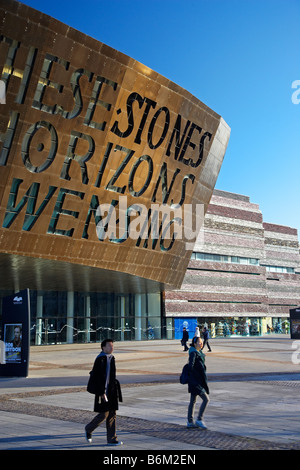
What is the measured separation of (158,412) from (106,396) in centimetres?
395

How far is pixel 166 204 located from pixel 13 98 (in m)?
14.7

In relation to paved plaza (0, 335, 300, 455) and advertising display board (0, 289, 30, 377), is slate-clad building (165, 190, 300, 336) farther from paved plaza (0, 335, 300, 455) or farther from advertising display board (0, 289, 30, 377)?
paved plaza (0, 335, 300, 455)

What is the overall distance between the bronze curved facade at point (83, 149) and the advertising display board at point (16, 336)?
858 cm

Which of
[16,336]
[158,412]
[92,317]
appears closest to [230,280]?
[92,317]

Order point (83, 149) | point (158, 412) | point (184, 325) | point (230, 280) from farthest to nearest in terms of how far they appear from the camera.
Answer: point (230, 280)
point (184, 325)
point (83, 149)
point (158, 412)

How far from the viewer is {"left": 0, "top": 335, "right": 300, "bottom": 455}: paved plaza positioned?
8836mm

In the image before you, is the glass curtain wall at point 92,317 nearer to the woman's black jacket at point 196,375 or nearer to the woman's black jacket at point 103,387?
the woman's black jacket at point 196,375

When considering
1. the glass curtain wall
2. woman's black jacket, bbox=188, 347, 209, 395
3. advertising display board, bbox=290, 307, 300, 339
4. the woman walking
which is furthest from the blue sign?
woman's black jacket, bbox=188, 347, 209, 395

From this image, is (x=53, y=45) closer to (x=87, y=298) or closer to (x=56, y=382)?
(x=56, y=382)

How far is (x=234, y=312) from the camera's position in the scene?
7062 centimetres

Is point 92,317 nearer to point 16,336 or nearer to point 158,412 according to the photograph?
point 16,336

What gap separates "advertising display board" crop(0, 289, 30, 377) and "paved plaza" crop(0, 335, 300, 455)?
830 millimetres

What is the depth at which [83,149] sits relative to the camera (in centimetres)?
3039
